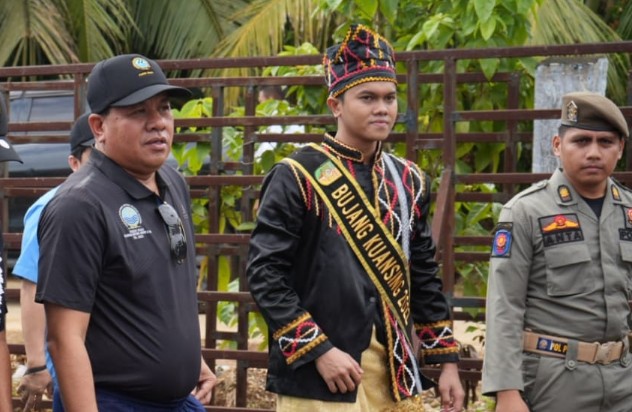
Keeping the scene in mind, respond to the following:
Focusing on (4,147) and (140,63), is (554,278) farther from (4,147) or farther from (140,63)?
(4,147)

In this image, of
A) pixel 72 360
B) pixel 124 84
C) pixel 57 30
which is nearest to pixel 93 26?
pixel 57 30

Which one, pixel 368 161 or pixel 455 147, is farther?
pixel 455 147

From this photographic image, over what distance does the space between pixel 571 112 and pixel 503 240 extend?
58 centimetres

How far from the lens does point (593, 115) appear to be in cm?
482

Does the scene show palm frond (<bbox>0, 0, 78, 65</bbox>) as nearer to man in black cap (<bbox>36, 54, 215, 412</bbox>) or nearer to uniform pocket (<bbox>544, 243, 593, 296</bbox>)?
uniform pocket (<bbox>544, 243, 593, 296</bbox>)

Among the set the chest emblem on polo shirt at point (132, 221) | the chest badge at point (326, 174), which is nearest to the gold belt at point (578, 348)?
the chest badge at point (326, 174)

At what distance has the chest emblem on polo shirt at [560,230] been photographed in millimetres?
4730

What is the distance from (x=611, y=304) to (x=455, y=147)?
180cm

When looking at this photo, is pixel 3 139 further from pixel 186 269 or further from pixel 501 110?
pixel 501 110

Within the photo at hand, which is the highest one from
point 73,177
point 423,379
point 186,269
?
point 73,177

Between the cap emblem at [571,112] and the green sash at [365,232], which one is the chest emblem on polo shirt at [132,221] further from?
the cap emblem at [571,112]

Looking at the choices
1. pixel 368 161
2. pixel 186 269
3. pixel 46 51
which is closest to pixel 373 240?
pixel 368 161

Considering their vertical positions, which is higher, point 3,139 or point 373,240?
point 3,139

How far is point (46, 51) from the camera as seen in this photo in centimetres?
1370
